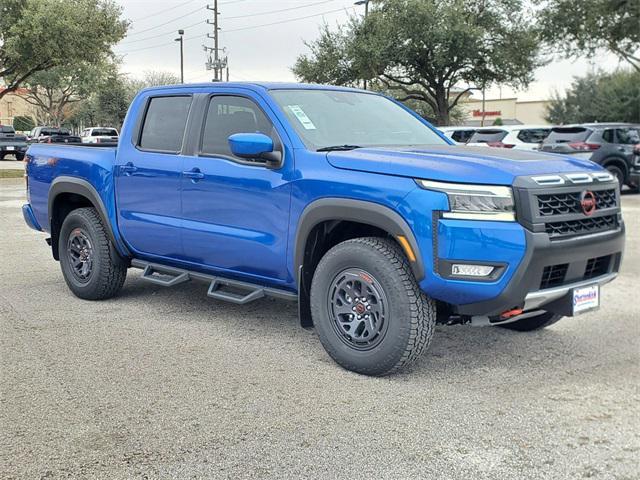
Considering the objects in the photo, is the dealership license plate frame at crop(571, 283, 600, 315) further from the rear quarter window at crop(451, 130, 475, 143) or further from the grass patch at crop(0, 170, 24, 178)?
the grass patch at crop(0, 170, 24, 178)

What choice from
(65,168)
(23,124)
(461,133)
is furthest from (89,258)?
(23,124)

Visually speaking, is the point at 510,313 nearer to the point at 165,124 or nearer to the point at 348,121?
the point at 348,121

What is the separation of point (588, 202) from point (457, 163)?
85cm

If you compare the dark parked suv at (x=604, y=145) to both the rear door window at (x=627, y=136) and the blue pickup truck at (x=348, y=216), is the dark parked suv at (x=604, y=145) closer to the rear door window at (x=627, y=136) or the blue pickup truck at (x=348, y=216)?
the rear door window at (x=627, y=136)

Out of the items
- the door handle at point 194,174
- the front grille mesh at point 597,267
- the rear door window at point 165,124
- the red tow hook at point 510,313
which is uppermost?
the rear door window at point 165,124

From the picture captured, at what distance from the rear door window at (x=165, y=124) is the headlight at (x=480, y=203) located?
Answer: 251cm

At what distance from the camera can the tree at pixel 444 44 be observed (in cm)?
2931

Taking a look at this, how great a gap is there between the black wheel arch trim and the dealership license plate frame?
147 inches

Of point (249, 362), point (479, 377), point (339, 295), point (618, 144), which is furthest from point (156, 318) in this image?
point (618, 144)

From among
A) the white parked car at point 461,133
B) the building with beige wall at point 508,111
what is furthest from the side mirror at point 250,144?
the building with beige wall at point 508,111

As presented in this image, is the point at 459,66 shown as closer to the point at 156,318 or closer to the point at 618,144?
the point at 618,144

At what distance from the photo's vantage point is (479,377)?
4.32 m

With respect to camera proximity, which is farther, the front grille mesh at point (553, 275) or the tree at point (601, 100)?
the tree at point (601, 100)

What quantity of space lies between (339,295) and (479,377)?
1.00 meters
